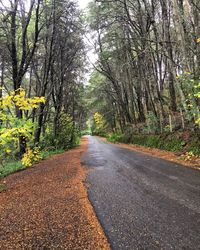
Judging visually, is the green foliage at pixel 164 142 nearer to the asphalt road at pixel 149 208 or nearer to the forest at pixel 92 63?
the forest at pixel 92 63

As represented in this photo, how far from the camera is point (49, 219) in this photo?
348cm

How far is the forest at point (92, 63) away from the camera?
898 centimetres

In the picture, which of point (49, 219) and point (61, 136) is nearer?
point (49, 219)

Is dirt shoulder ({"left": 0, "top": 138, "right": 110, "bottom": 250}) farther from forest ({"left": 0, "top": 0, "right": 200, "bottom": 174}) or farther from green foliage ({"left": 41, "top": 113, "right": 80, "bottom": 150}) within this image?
green foliage ({"left": 41, "top": 113, "right": 80, "bottom": 150})

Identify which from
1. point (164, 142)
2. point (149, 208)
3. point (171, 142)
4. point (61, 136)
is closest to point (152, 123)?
point (164, 142)

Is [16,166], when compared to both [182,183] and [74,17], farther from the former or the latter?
[74,17]

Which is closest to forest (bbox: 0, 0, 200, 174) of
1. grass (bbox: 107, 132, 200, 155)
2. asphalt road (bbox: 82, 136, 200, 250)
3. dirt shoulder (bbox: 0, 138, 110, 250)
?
grass (bbox: 107, 132, 200, 155)

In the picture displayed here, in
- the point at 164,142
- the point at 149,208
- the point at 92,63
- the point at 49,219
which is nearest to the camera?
the point at 49,219

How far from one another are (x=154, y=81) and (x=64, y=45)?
7.10 metres

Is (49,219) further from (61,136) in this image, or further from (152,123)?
(61,136)

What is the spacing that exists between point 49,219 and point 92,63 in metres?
19.7

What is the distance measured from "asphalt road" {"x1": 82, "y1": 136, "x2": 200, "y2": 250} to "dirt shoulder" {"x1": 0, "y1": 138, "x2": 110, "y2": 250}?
23 centimetres

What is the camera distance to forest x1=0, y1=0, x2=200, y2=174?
29.5ft

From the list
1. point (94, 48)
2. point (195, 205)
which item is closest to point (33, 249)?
point (195, 205)
